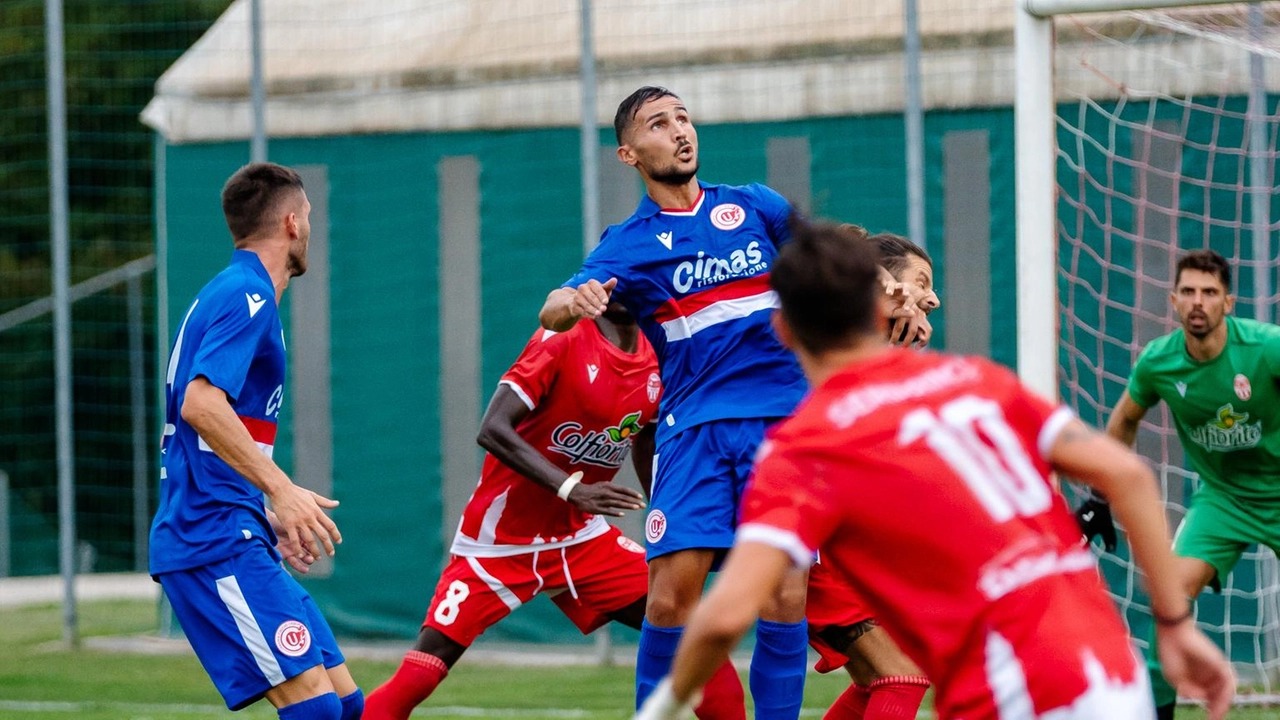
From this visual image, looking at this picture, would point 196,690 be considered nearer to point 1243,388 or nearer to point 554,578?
point 554,578

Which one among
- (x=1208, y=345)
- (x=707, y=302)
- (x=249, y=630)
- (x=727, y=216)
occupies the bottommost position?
(x=249, y=630)

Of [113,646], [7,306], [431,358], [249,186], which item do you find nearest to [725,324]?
[249,186]

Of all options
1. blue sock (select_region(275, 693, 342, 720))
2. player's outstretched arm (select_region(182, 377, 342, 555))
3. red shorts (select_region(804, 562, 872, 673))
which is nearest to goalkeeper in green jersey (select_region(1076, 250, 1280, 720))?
red shorts (select_region(804, 562, 872, 673))

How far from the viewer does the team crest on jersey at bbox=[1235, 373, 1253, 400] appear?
24.1ft

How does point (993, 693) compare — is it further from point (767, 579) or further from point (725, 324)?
point (725, 324)

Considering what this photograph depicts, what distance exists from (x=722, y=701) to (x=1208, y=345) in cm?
328

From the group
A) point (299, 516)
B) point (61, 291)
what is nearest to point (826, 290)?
point (299, 516)

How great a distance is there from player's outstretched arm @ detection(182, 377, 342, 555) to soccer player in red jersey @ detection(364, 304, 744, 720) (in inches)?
56.5

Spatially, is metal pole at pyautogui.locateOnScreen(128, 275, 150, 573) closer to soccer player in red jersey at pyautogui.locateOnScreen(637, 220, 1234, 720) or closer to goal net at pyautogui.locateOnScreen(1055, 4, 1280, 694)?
goal net at pyautogui.locateOnScreen(1055, 4, 1280, 694)

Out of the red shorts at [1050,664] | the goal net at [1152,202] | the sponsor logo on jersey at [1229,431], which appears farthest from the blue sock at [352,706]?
→ the goal net at [1152,202]

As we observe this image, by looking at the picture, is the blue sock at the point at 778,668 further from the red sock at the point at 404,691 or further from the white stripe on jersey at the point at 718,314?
the red sock at the point at 404,691

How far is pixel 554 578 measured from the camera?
6363 mm

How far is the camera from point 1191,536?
7582mm

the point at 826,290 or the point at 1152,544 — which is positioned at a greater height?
the point at 826,290
